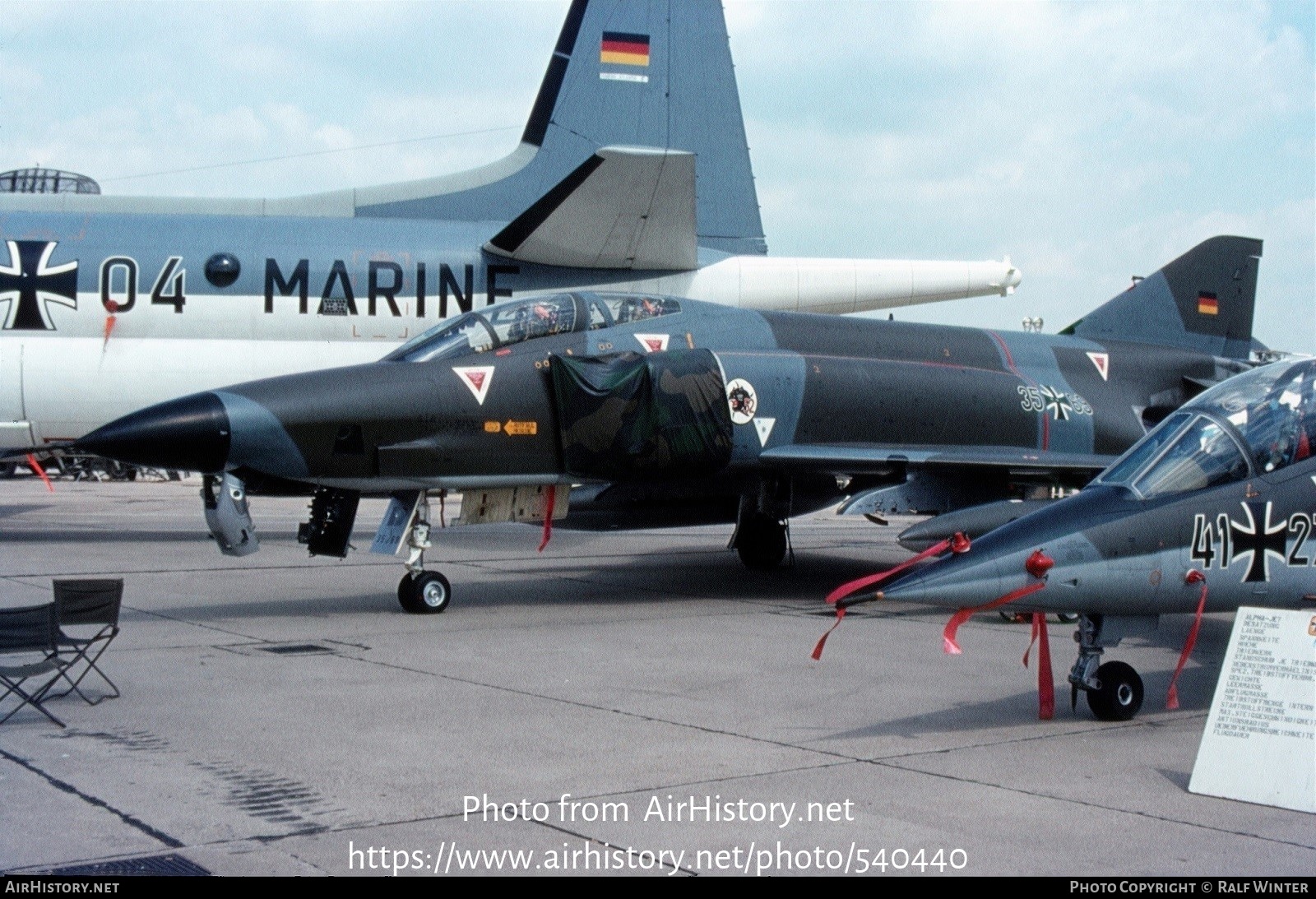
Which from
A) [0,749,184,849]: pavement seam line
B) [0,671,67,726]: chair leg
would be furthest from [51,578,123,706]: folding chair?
[0,749,184,849]: pavement seam line

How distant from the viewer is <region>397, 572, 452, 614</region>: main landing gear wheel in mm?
11719

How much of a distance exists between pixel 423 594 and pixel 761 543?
5.68 metres

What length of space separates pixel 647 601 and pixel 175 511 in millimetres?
16560

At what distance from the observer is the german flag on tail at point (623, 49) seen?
22.1 meters

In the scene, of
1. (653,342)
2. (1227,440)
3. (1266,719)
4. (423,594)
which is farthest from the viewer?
(653,342)

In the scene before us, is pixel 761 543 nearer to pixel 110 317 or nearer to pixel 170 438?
pixel 170 438

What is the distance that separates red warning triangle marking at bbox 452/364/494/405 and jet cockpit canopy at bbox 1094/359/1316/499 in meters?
5.94

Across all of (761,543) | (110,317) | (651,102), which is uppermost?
(651,102)

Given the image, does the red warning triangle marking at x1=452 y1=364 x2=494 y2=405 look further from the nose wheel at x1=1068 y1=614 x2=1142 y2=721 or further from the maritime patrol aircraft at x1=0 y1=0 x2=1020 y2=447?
the nose wheel at x1=1068 y1=614 x2=1142 y2=721

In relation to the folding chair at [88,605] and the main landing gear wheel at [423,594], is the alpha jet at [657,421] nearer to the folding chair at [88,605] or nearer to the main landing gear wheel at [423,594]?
the main landing gear wheel at [423,594]

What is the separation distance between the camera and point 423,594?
38.4 ft

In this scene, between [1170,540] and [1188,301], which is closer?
[1170,540]

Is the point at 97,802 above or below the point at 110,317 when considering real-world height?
below

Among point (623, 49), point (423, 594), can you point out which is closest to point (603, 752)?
point (423, 594)
